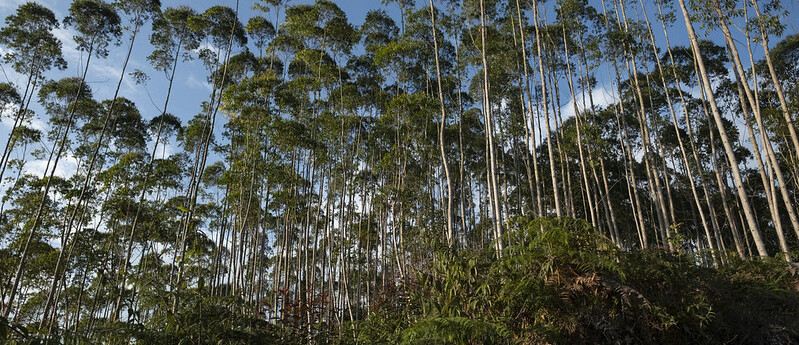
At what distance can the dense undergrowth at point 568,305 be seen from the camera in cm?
312

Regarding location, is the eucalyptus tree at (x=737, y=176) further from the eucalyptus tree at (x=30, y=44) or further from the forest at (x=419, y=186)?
the eucalyptus tree at (x=30, y=44)

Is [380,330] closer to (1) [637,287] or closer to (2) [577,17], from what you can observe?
(1) [637,287]

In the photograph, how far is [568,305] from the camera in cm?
324

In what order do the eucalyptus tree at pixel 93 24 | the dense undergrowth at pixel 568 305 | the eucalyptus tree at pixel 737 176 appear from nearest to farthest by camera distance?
the dense undergrowth at pixel 568 305, the eucalyptus tree at pixel 737 176, the eucalyptus tree at pixel 93 24

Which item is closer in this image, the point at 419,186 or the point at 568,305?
the point at 568,305

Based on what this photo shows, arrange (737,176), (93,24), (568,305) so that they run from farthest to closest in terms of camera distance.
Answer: (93,24), (737,176), (568,305)

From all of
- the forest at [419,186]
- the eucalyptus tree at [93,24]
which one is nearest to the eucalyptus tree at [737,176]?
the forest at [419,186]

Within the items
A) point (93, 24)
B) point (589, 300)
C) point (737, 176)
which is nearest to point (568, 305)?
point (589, 300)

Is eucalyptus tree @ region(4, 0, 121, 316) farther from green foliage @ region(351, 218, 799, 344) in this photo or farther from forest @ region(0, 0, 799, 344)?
green foliage @ region(351, 218, 799, 344)

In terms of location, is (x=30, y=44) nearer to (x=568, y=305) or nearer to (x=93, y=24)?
(x=93, y=24)

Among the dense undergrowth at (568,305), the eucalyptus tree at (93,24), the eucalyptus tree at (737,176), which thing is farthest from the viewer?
the eucalyptus tree at (93,24)

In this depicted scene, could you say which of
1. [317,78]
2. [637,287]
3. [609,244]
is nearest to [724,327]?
[637,287]

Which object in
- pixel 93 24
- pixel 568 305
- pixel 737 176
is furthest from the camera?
pixel 93 24

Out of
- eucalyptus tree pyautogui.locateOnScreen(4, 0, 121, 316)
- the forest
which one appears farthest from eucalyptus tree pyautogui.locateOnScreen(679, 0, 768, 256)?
eucalyptus tree pyautogui.locateOnScreen(4, 0, 121, 316)
